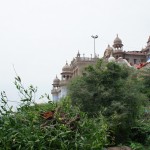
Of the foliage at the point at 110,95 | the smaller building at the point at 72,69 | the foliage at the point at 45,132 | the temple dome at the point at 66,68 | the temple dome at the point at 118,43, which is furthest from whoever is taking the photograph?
the temple dome at the point at 118,43

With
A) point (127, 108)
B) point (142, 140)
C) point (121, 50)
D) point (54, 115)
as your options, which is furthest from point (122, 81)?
point (121, 50)

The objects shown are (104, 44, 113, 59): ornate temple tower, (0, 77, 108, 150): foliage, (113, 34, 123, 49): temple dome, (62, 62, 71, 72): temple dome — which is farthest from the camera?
(113, 34, 123, 49): temple dome

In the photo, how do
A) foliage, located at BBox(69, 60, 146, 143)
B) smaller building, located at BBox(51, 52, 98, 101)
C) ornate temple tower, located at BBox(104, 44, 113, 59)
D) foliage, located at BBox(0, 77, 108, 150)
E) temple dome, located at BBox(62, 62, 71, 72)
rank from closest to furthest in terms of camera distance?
foliage, located at BBox(0, 77, 108, 150)
foliage, located at BBox(69, 60, 146, 143)
smaller building, located at BBox(51, 52, 98, 101)
temple dome, located at BBox(62, 62, 71, 72)
ornate temple tower, located at BBox(104, 44, 113, 59)

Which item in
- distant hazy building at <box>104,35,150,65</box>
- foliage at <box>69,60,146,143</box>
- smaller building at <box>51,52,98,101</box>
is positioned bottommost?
foliage at <box>69,60,146,143</box>

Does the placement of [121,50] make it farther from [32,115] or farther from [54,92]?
[32,115]

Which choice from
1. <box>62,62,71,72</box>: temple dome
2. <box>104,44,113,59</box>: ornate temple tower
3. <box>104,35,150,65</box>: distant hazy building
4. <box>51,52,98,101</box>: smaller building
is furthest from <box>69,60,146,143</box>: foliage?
<box>104,35,150,65</box>: distant hazy building

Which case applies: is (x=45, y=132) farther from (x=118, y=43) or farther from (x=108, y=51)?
(x=118, y=43)

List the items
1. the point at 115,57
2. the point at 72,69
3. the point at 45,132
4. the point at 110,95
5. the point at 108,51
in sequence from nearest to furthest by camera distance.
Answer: the point at 45,132 < the point at 110,95 < the point at 72,69 < the point at 115,57 < the point at 108,51

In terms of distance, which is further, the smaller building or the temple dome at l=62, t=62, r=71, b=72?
the temple dome at l=62, t=62, r=71, b=72

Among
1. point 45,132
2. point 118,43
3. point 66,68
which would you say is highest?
point 118,43

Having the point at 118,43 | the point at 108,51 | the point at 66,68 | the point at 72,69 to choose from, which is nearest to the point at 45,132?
the point at 72,69

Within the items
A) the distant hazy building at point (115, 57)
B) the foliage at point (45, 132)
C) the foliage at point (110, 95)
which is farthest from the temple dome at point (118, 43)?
the foliage at point (45, 132)

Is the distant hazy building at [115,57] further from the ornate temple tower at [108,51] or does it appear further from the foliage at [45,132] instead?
the foliage at [45,132]

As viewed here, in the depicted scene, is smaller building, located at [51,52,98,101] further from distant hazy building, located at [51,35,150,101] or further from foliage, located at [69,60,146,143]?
foliage, located at [69,60,146,143]
